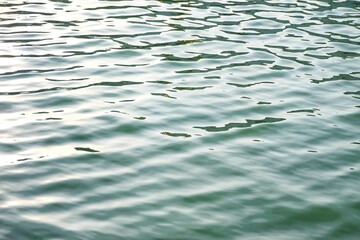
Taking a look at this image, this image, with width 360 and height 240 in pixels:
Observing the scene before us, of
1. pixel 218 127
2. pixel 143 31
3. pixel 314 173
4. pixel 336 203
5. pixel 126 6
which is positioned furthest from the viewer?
pixel 126 6

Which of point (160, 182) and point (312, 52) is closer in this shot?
point (160, 182)

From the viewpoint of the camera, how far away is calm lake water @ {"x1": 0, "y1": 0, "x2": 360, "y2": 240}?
5445 millimetres

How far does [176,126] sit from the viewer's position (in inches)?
286

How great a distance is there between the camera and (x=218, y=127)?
287 inches

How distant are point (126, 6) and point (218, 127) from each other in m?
6.00

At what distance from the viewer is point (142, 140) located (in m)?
6.85

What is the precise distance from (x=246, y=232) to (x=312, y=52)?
18.1 feet

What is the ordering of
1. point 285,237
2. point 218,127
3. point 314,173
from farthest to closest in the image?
point 218,127
point 314,173
point 285,237

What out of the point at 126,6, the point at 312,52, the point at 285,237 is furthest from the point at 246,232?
the point at 126,6

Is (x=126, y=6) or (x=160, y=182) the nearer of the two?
(x=160, y=182)

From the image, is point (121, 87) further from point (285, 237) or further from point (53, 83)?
point (285, 237)

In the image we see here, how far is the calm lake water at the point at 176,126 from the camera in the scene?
5.45 meters

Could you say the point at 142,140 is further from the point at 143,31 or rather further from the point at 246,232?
the point at 143,31

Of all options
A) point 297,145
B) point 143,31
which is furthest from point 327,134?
point 143,31
